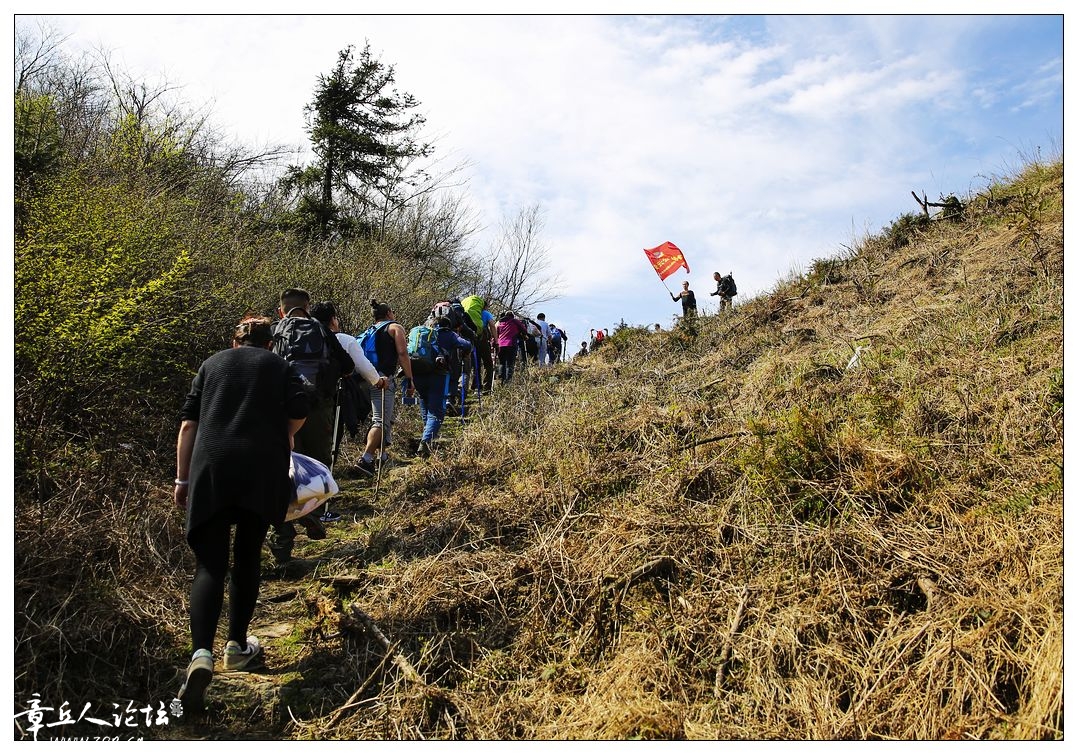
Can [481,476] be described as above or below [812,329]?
below

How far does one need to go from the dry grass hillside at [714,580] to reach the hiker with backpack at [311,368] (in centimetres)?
27

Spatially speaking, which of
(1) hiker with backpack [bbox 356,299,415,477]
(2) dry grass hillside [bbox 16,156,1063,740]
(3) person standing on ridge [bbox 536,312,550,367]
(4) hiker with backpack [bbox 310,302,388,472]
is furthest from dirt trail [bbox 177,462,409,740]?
(3) person standing on ridge [bbox 536,312,550,367]

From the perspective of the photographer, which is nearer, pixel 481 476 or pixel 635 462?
pixel 635 462

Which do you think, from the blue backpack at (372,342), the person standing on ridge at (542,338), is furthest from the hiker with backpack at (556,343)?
the blue backpack at (372,342)

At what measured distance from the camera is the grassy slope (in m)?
2.97

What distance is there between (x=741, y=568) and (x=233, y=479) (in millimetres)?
2752

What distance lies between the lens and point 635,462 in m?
5.38

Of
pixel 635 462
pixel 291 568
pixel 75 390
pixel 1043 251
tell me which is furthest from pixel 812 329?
pixel 75 390

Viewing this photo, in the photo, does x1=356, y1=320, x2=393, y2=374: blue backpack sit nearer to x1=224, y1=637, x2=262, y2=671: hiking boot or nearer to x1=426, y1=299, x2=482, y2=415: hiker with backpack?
x1=426, y1=299, x2=482, y2=415: hiker with backpack

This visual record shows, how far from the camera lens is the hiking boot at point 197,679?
299 cm

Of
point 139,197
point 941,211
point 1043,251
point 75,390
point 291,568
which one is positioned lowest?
point 291,568

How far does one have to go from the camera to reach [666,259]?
54.5 feet

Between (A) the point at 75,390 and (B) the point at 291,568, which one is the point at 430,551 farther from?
(A) the point at 75,390

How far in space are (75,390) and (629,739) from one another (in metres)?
4.37
